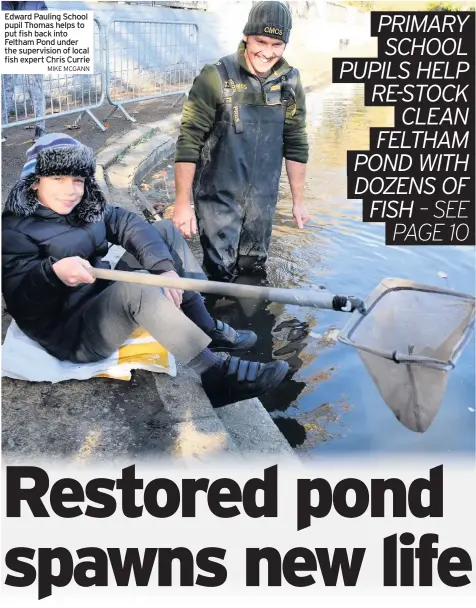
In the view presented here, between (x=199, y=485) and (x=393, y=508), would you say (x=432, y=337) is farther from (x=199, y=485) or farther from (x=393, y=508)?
(x=199, y=485)

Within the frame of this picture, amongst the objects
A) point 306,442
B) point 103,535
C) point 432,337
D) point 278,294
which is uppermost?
point 278,294

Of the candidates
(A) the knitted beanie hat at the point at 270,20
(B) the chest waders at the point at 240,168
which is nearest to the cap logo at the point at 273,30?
(A) the knitted beanie hat at the point at 270,20

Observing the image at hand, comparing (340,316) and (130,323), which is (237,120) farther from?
(130,323)

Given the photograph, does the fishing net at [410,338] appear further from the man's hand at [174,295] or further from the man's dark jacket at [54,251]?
the man's dark jacket at [54,251]

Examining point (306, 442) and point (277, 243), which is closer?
point (306, 442)

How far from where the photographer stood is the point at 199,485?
7.41ft

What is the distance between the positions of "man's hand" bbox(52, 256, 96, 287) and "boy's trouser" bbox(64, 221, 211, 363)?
0.16 metres

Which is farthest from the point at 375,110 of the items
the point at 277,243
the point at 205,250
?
the point at 205,250

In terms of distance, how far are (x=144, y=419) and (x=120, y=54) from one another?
266 inches

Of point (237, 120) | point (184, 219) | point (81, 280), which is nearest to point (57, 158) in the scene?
point (81, 280)

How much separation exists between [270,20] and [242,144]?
26.8 inches

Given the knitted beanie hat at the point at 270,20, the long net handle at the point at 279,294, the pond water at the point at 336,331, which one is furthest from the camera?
the knitted beanie hat at the point at 270,20

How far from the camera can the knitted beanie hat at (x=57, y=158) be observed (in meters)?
2.62

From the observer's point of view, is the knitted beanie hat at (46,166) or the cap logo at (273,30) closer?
the knitted beanie hat at (46,166)
